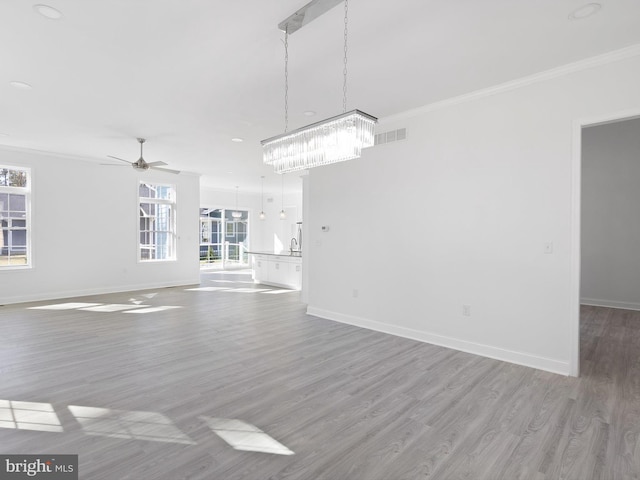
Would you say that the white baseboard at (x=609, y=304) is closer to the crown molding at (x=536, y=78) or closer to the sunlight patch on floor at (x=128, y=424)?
the crown molding at (x=536, y=78)

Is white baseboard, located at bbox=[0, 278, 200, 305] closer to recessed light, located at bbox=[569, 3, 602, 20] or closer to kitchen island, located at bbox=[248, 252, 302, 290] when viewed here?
kitchen island, located at bbox=[248, 252, 302, 290]

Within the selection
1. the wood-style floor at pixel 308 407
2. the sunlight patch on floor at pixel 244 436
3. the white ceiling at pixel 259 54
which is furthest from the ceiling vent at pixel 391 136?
the sunlight patch on floor at pixel 244 436

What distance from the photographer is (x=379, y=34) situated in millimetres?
2713

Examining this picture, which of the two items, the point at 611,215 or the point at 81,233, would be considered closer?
the point at 611,215

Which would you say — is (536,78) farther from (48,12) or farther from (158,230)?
(158,230)

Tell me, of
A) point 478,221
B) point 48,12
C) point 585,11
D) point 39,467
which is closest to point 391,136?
point 478,221

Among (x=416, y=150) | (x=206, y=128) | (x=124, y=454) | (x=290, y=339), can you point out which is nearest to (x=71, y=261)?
(x=206, y=128)

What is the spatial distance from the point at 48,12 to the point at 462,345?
4836 millimetres

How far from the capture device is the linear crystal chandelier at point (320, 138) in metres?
2.31

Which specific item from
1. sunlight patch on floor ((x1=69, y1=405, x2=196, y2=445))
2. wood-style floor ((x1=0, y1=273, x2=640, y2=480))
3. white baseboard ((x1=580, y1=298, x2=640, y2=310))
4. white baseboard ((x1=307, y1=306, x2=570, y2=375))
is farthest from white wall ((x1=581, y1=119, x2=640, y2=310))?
sunlight patch on floor ((x1=69, y1=405, x2=196, y2=445))

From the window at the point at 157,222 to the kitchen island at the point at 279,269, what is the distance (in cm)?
223

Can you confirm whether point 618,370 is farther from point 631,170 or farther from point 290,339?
point 631,170

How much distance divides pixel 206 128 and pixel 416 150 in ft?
10.1

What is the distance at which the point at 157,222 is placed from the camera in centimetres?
858
